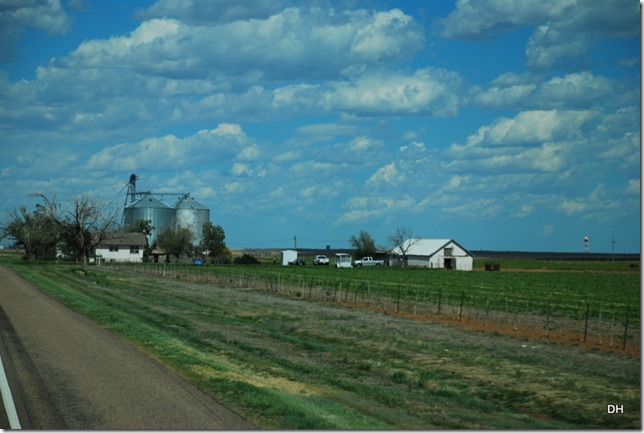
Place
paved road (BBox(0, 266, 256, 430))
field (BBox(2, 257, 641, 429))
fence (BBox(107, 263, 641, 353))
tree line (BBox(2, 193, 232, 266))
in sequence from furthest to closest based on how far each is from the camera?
tree line (BBox(2, 193, 232, 266)) → fence (BBox(107, 263, 641, 353)) → field (BBox(2, 257, 641, 429)) → paved road (BBox(0, 266, 256, 430))

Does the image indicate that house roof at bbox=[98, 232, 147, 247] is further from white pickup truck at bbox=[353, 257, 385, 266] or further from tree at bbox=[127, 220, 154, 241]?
white pickup truck at bbox=[353, 257, 385, 266]

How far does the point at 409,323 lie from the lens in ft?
121

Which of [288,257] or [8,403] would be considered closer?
[8,403]

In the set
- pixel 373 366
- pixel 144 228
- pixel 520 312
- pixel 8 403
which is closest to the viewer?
pixel 8 403

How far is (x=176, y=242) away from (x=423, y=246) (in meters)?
44.1

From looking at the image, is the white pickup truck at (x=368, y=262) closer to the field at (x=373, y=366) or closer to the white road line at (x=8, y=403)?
the field at (x=373, y=366)

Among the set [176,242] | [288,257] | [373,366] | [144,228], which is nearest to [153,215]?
[144,228]

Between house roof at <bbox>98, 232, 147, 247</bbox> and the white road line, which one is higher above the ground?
house roof at <bbox>98, 232, 147, 247</bbox>

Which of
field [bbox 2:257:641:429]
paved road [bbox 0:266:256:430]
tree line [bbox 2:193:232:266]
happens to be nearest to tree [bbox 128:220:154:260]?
tree line [bbox 2:193:232:266]

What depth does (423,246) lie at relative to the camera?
498 feet

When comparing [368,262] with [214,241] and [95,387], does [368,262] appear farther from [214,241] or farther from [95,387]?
[95,387]

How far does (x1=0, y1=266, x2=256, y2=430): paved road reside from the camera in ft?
47.0

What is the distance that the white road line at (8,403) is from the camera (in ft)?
45.0

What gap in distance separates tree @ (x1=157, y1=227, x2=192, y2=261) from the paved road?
129 m
